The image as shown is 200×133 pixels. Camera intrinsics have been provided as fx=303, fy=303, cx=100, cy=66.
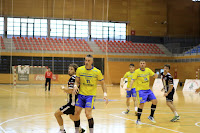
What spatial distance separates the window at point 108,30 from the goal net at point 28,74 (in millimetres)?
9837

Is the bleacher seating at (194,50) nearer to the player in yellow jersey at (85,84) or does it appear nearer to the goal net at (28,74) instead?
the goal net at (28,74)

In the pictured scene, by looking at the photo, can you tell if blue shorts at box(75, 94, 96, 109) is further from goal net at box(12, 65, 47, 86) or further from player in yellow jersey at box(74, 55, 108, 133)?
goal net at box(12, 65, 47, 86)

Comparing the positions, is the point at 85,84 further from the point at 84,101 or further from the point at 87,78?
the point at 84,101

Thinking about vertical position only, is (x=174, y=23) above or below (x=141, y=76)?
above

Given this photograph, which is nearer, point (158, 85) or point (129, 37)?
point (158, 85)

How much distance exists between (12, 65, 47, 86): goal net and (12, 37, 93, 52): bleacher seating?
3109mm

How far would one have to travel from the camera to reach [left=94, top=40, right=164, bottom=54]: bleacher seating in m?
38.1

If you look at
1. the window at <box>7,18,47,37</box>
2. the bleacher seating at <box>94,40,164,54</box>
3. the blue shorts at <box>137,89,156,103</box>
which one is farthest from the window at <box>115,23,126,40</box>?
the blue shorts at <box>137,89,156,103</box>

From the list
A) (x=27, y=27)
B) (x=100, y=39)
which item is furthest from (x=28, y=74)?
(x=100, y=39)

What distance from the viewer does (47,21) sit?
125ft

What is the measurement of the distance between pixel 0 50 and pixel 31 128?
83.4ft

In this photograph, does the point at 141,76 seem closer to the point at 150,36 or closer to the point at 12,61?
the point at 12,61

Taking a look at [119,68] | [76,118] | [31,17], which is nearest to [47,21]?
[31,17]

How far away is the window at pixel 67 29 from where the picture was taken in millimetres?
37419
